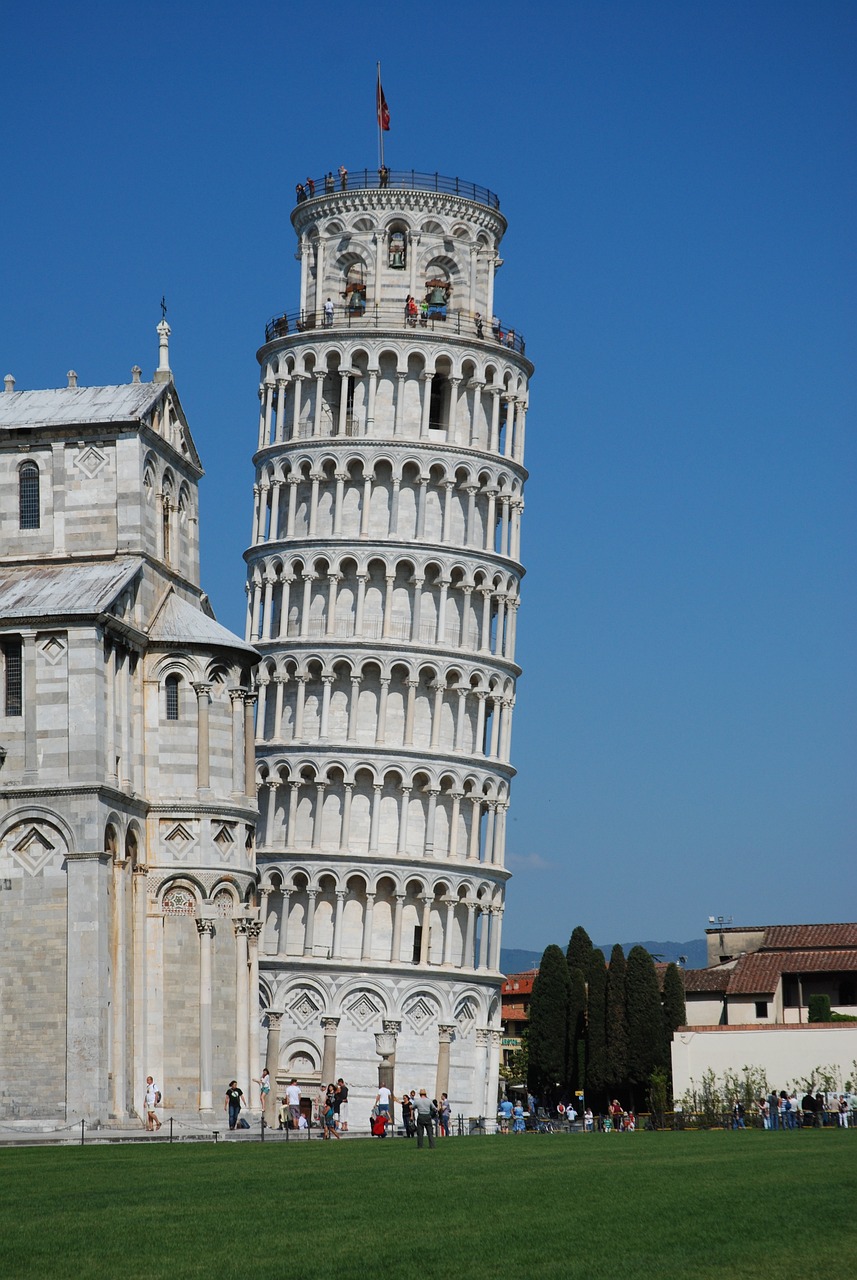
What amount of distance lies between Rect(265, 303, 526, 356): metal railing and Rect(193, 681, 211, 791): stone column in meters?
38.9

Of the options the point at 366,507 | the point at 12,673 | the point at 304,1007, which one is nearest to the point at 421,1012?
the point at 304,1007

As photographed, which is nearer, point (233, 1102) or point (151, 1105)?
point (233, 1102)

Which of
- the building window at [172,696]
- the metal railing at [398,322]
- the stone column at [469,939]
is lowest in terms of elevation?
the stone column at [469,939]

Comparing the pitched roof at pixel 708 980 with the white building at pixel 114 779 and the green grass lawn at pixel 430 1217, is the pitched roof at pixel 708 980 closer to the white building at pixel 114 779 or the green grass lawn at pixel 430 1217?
the white building at pixel 114 779

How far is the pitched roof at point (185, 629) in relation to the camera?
189 feet

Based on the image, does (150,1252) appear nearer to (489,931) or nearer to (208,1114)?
(208,1114)

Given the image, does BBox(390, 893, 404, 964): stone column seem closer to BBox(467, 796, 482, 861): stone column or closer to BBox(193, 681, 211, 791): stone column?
BBox(467, 796, 482, 861): stone column

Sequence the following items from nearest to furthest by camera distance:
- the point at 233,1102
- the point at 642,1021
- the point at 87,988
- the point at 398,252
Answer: the point at 87,988 → the point at 233,1102 → the point at 642,1021 → the point at 398,252

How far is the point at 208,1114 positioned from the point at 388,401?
4513 centimetres

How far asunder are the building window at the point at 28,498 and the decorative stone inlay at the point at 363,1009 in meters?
35.7

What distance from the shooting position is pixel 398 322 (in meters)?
94.4

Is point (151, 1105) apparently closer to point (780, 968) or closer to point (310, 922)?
point (310, 922)

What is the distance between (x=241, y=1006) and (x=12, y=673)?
11338 mm

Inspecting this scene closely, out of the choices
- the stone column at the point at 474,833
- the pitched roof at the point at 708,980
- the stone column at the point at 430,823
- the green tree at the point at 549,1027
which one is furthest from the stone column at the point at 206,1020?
the pitched roof at the point at 708,980
